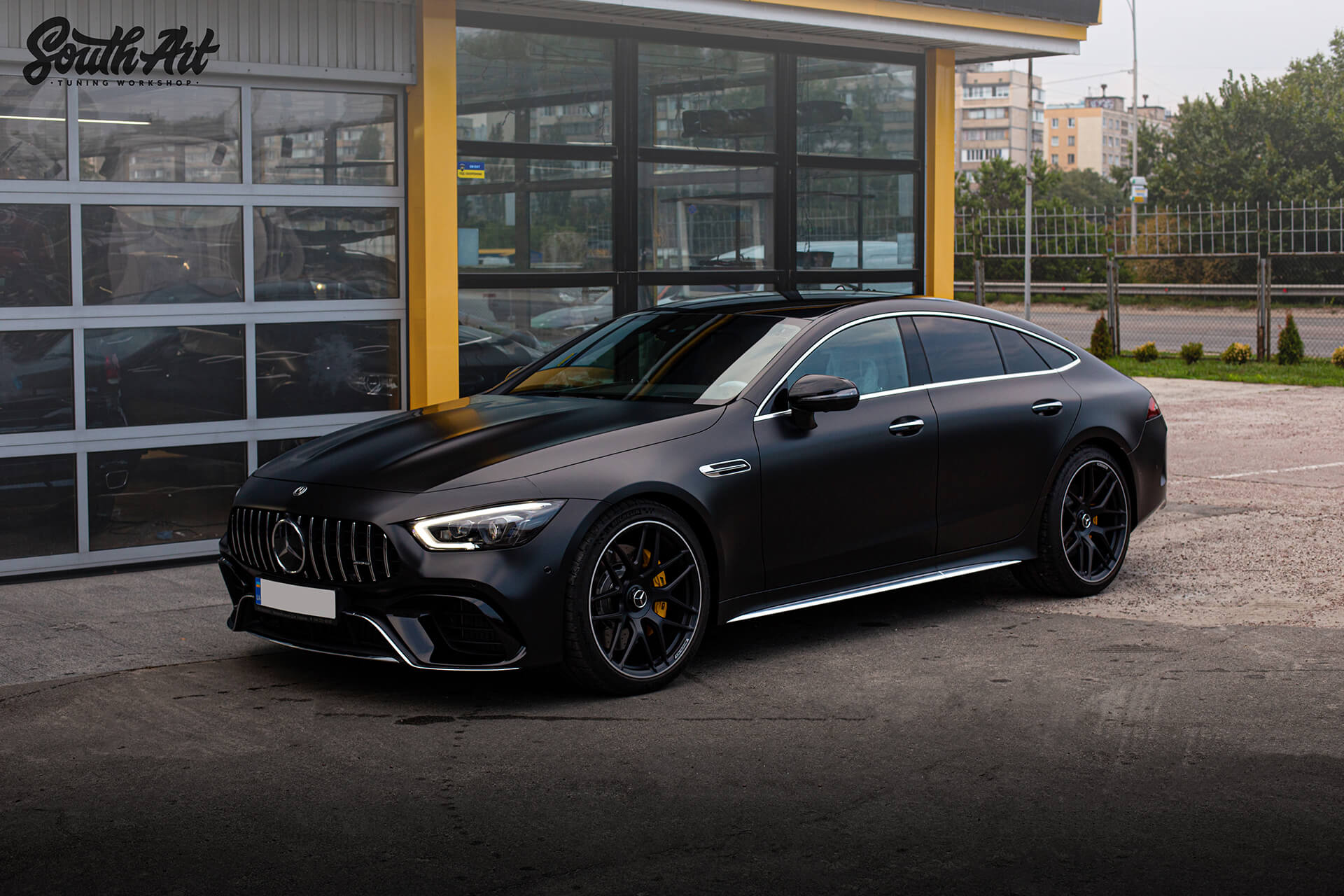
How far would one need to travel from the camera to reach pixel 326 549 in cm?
562

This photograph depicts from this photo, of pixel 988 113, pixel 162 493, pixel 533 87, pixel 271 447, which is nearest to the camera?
pixel 162 493

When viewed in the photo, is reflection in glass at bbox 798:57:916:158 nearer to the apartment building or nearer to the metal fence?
the metal fence

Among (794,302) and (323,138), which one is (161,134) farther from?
(794,302)

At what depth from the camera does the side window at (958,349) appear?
280 inches

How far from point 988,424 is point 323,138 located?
4561 millimetres

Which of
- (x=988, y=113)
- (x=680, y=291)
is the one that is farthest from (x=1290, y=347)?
(x=988, y=113)

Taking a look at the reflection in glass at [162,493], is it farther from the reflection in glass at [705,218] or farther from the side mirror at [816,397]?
the side mirror at [816,397]

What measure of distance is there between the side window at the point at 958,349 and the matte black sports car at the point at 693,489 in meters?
0.01

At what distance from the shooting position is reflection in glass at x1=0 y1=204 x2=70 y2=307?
8102 mm

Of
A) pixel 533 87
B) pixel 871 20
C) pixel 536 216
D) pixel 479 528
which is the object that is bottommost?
pixel 479 528

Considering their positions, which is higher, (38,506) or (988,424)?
(988,424)

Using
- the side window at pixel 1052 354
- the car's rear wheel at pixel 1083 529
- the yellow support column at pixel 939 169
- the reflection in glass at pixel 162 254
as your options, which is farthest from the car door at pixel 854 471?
the yellow support column at pixel 939 169

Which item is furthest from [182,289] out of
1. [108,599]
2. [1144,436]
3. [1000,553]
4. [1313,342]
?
[1313,342]

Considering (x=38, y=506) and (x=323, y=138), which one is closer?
(x=38, y=506)
